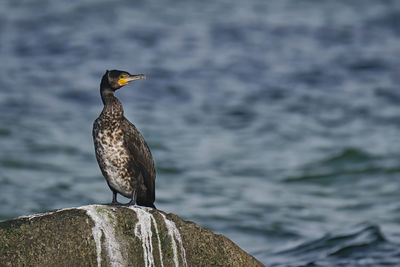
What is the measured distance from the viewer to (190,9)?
1298 inches

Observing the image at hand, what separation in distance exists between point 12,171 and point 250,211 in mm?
5652

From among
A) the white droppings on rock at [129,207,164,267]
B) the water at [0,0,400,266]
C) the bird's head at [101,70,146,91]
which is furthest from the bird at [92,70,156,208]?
the water at [0,0,400,266]

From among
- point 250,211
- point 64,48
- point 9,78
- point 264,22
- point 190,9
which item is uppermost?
point 190,9

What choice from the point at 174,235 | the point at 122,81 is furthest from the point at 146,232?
the point at 122,81

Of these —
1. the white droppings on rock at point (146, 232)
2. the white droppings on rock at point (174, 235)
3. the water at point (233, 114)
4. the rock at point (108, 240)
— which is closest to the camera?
the rock at point (108, 240)

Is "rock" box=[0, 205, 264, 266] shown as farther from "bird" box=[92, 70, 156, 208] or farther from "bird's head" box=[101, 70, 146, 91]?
"bird's head" box=[101, 70, 146, 91]

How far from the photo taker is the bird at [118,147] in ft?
25.3

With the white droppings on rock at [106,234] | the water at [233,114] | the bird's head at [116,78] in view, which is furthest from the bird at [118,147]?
the water at [233,114]

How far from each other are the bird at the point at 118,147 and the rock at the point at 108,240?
54cm

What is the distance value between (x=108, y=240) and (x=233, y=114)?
615 inches

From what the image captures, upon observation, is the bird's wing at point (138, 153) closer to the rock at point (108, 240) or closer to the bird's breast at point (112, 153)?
the bird's breast at point (112, 153)

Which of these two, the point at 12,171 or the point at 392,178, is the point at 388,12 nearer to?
the point at 392,178

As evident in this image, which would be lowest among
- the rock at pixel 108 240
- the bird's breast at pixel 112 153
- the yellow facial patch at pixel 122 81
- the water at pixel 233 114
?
the rock at pixel 108 240

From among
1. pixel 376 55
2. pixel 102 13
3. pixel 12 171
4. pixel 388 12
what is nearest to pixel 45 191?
pixel 12 171
